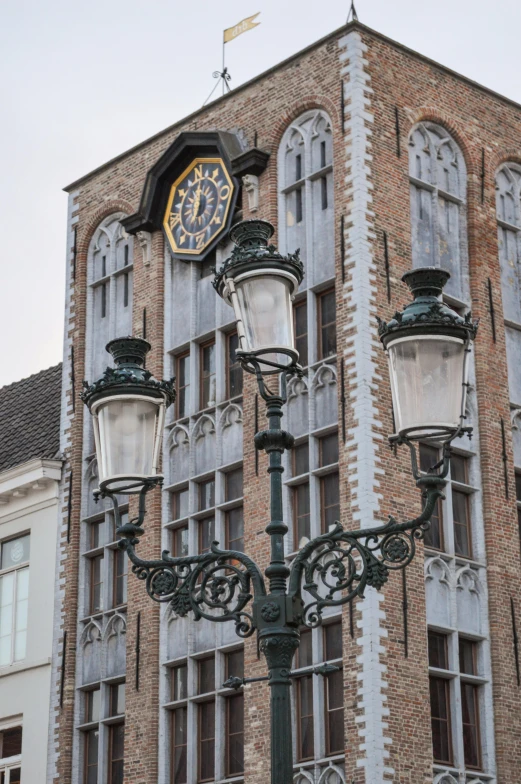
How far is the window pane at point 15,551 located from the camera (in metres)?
28.9

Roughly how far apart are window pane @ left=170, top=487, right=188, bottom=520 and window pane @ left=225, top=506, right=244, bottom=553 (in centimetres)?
110

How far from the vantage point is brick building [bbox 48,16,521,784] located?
2200cm

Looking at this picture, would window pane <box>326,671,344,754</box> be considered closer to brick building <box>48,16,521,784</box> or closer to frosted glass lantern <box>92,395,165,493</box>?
brick building <box>48,16,521,784</box>

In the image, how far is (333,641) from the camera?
22.2 m

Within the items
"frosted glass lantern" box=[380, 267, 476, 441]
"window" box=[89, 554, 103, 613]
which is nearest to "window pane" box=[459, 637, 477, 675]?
"window" box=[89, 554, 103, 613]

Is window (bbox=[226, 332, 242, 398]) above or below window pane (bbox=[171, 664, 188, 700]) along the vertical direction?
above

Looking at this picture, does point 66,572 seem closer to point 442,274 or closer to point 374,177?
point 374,177

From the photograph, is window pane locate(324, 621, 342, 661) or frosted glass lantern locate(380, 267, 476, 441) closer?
frosted glass lantern locate(380, 267, 476, 441)

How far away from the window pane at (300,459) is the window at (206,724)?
3.37 metres

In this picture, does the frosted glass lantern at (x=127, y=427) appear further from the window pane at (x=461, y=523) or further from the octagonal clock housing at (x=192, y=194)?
the octagonal clock housing at (x=192, y=194)

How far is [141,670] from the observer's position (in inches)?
987

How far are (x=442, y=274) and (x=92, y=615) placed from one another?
54.8 ft

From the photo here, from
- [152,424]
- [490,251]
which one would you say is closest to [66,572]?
[490,251]

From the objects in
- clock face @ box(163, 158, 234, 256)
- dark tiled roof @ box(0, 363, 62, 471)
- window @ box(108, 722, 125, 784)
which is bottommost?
window @ box(108, 722, 125, 784)
